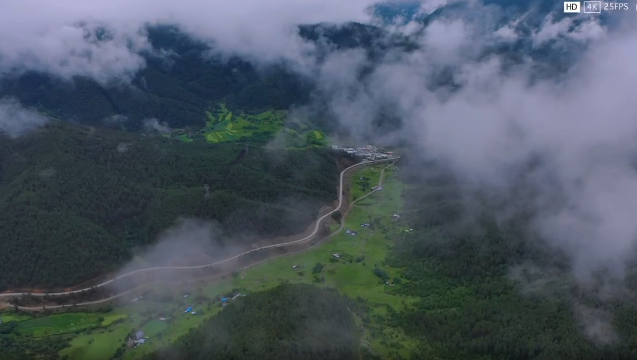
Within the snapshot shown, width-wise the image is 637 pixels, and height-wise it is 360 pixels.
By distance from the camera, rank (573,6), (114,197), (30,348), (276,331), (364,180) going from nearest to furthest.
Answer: (276,331) → (30,348) → (114,197) → (364,180) → (573,6)

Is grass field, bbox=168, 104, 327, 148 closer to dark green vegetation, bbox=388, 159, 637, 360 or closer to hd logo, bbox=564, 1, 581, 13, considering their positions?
dark green vegetation, bbox=388, 159, 637, 360

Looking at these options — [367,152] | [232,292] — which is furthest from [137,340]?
[367,152]

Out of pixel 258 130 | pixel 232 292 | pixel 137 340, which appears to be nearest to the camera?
pixel 137 340

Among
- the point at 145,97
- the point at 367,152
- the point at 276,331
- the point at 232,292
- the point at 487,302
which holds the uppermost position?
the point at 145,97

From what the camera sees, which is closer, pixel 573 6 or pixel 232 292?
pixel 232 292

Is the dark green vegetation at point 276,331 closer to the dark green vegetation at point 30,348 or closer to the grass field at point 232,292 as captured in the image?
the grass field at point 232,292

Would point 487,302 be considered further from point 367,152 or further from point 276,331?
point 367,152

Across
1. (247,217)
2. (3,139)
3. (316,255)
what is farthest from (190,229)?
(3,139)

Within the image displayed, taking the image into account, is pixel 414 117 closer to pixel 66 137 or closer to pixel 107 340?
pixel 66 137
